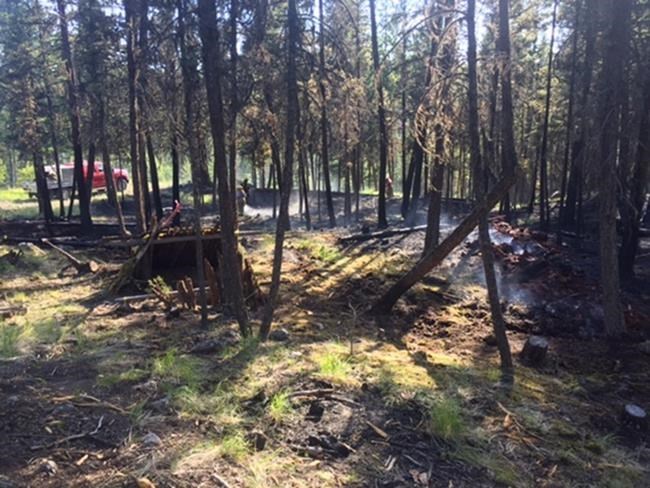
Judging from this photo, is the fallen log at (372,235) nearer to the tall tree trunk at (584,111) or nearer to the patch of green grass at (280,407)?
the tall tree trunk at (584,111)

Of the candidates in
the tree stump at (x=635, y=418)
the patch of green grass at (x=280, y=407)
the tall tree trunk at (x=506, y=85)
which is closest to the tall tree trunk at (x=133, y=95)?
the tall tree trunk at (x=506, y=85)

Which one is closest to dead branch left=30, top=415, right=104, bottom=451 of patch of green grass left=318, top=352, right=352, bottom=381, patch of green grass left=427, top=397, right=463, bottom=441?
patch of green grass left=318, top=352, right=352, bottom=381

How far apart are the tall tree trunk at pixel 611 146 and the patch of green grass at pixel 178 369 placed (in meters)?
7.60

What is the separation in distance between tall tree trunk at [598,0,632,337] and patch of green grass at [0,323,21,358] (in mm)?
9834

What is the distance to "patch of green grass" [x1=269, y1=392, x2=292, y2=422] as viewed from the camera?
196 inches

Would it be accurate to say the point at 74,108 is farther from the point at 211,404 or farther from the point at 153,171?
the point at 211,404

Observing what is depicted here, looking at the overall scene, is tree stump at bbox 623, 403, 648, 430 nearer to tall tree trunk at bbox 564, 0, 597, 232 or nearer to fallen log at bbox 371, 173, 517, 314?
fallen log at bbox 371, 173, 517, 314

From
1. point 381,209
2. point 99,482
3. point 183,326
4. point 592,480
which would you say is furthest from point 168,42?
point 381,209

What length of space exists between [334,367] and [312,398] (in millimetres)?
961

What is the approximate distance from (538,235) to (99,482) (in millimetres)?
16946

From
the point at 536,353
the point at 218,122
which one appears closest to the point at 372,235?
the point at 536,353

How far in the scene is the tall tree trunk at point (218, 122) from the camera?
21.9ft

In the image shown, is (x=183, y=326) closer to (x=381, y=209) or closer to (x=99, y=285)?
(x=99, y=285)

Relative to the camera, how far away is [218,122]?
7.02 meters
